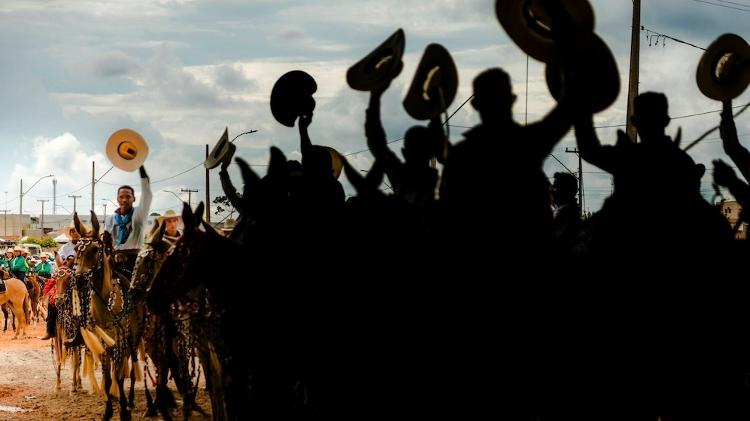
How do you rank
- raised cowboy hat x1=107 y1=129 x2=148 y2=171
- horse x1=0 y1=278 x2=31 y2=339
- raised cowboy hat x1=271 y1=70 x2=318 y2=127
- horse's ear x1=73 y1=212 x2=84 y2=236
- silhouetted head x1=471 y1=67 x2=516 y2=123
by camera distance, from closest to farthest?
silhouetted head x1=471 y1=67 x2=516 y2=123 → raised cowboy hat x1=271 y1=70 x2=318 y2=127 → raised cowboy hat x1=107 y1=129 x2=148 y2=171 → horse's ear x1=73 y1=212 x2=84 y2=236 → horse x1=0 y1=278 x2=31 y2=339

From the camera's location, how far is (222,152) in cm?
895

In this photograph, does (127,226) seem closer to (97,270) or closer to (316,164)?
(97,270)

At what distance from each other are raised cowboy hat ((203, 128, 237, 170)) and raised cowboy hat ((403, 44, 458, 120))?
2.75 meters

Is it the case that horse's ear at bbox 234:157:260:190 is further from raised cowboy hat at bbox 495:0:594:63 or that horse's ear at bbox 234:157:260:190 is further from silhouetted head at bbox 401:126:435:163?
raised cowboy hat at bbox 495:0:594:63

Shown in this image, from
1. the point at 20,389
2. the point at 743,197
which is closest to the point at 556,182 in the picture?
the point at 743,197

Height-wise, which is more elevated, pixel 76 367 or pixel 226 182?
pixel 226 182

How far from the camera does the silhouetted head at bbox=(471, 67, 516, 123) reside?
206 inches

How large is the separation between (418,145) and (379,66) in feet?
1.83

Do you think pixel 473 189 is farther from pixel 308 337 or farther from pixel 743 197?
pixel 743 197

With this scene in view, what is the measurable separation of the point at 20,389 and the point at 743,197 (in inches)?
494

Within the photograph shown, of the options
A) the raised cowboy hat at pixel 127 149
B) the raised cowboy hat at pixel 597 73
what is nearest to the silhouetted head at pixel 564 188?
the raised cowboy hat at pixel 597 73

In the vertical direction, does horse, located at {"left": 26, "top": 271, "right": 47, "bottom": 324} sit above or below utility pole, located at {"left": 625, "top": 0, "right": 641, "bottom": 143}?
below

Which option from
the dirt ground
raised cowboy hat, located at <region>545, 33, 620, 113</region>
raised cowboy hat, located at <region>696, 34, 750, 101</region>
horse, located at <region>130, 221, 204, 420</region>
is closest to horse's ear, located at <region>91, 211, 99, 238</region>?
horse, located at <region>130, 221, 204, 420</region>

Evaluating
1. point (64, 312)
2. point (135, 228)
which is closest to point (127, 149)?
point (135, 228)
